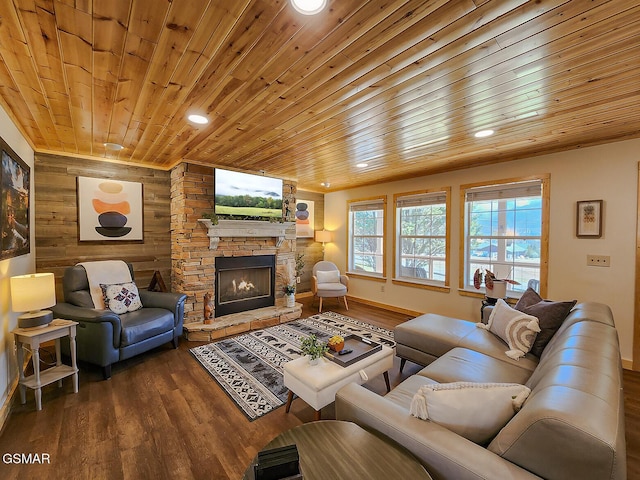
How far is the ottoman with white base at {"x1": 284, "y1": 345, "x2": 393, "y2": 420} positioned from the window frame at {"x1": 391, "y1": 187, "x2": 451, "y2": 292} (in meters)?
2.56

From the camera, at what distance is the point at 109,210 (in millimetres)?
3814

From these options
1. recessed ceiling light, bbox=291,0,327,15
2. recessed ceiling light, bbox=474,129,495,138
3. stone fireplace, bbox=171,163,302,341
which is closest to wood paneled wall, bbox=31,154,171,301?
stone fireplace, bbox=171,163,302,341

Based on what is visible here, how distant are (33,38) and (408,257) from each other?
4.95 m

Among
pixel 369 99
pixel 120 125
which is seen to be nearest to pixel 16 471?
pixel 120 125

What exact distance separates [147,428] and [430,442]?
1995 mm

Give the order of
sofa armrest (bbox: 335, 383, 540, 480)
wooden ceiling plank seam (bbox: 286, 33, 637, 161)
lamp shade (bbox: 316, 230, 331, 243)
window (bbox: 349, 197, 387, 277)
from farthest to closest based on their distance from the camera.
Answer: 1. lamp shade (bbox: 316, 230, 331, 243)
2. window (bbox: 349, 197, 387, 277)
3. wooden ceiling plank seam (bbox: 286, 33, 637, 161)
4. sofa armrest (bbox: 335, 383, 540, 480)

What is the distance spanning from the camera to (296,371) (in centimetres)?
205

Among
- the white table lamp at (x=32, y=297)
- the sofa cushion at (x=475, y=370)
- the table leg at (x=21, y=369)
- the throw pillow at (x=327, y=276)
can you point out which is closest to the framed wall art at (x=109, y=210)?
the white table lamp at (x=32, y=297)

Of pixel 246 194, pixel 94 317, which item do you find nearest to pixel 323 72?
pixel 246 194

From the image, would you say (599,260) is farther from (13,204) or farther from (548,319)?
(13,204)

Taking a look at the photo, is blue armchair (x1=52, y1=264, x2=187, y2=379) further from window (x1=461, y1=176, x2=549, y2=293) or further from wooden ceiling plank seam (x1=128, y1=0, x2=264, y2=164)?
window (x1=461, y1=176, x2=549, y2=293)

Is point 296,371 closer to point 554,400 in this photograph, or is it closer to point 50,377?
point 554,400

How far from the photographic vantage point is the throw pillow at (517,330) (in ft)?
7.07

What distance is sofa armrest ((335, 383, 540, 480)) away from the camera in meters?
0.94
